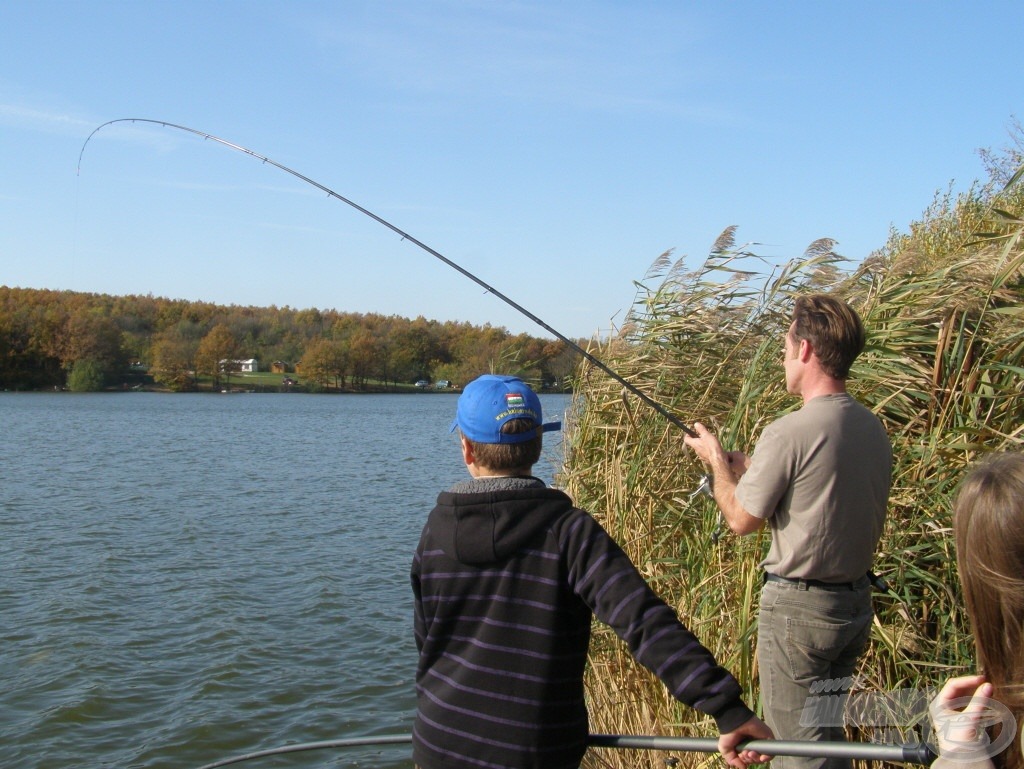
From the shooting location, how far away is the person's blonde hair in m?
1.52

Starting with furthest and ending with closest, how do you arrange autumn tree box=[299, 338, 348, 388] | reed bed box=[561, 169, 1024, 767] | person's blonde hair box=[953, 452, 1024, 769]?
autumn tree box=[299, 338, 348, 388] → reed bed box=[561, 169, 1024, 767] → person's blonde hair box=[953, 452, 1024, 769]

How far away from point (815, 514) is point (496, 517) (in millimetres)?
1101

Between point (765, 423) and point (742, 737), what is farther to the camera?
point (765, 423)

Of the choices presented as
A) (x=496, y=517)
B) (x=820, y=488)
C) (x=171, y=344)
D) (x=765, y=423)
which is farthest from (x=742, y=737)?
(x=171, y=344)

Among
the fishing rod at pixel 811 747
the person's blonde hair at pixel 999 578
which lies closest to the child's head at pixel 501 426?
the fishing rod at pixel 811 747

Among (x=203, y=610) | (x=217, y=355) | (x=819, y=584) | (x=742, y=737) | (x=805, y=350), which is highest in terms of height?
(x=217, y=355)

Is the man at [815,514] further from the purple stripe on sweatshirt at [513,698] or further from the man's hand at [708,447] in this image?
the purple stripe on sweatshirt at [513,698]

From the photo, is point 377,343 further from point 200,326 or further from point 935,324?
point 935,324

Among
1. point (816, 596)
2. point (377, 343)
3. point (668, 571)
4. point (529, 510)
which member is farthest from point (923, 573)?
point (377, 343)

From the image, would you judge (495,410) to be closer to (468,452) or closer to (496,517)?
(468,452)

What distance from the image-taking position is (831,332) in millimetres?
2881

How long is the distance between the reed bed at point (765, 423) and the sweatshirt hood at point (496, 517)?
176 centimetres

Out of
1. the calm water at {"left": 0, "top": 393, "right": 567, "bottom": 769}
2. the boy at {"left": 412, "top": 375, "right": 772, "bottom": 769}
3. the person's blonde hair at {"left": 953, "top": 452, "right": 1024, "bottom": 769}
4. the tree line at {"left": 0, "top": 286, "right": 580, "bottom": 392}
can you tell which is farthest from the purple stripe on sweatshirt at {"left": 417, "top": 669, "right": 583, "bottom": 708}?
the tree line at {"left": 0, "top": 286, "right": 580, "bottom": 392}

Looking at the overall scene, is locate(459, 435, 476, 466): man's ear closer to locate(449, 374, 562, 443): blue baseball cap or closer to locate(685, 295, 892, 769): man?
locate(449, 374, 562, 443): blue baseball cap
